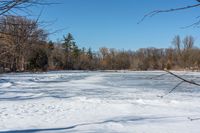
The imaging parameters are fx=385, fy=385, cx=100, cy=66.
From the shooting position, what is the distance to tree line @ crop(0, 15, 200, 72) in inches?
104

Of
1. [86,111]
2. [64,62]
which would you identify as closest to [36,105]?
[86,111]

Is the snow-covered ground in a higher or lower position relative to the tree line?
lower

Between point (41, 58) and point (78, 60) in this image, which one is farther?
point (78, 60)

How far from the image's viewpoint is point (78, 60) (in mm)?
59656

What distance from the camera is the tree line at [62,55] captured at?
8.66 ft

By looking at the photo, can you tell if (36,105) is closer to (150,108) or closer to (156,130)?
(150,108)

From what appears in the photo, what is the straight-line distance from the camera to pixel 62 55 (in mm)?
57438

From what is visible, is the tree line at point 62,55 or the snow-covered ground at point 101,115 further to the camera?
the snow-covered ground at point 101,115

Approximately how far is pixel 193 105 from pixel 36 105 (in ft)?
14.6

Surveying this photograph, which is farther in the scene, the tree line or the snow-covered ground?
the snow-covered ground

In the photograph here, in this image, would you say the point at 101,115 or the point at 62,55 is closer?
the point at 101,115

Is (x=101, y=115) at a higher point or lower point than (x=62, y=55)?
lower

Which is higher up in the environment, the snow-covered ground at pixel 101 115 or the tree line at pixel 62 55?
the tree line at pixel 62 55

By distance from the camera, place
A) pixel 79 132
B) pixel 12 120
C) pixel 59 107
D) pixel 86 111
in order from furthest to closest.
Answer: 1. pixel 59 107
2. pixel 86 111
3. pixel 12 120
4. pixel 79 132
